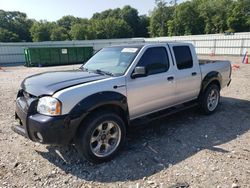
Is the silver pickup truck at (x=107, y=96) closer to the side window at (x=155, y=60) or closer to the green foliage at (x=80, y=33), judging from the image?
the side window at (x=155, y=60)

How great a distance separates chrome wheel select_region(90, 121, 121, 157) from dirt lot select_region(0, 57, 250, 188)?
22 centimetres

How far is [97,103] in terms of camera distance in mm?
3721

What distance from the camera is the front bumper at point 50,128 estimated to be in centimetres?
340

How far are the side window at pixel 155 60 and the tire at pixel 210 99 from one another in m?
1.64

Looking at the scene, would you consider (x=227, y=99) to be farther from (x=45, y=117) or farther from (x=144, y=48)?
(x=45, y=117)

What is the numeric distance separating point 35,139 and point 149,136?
2.29 meters

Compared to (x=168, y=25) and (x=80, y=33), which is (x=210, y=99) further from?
(x=168, y=25)

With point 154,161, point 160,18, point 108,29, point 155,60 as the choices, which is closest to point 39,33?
point 108,29

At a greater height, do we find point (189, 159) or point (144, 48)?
point (144, 48)

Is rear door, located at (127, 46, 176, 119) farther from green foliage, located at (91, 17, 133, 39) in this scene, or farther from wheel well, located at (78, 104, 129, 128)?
green foliage, located at (91, 17, 133, 39)

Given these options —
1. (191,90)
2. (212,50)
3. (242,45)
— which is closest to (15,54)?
(212,50)

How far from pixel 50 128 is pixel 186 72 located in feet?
10.6

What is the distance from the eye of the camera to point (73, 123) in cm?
350

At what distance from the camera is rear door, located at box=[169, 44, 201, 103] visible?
5.18 meters
